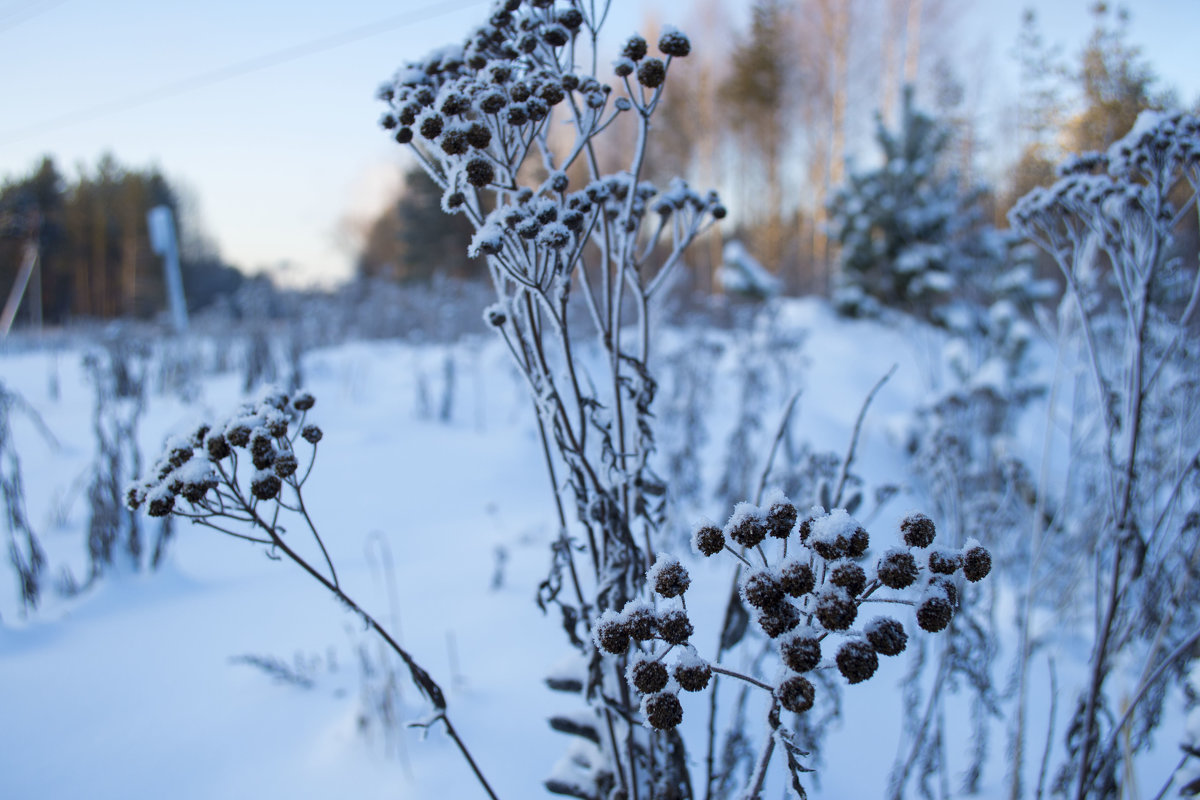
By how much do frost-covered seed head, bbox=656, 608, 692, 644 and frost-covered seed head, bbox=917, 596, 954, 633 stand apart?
0.67 ft

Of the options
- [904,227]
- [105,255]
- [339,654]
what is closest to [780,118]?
[904,227]

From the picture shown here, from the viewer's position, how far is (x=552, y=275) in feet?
2.79

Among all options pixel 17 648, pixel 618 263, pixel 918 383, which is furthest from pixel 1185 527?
pixel 918 383

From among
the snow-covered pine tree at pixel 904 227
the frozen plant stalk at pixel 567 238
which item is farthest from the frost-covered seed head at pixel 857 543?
the snow-covered pine tree at pixel 904 227

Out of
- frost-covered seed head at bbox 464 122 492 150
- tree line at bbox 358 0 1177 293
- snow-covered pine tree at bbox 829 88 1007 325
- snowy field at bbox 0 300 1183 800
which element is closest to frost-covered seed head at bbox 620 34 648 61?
frost-covered seed head at bbox 464 122 492 150

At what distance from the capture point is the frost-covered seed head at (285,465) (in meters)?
0.87

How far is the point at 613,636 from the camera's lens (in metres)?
0.58

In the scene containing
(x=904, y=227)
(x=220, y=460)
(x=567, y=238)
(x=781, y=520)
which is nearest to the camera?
(x=781, y=520)

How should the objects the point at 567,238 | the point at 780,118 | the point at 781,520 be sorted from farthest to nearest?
the point at 780,118
the point at 567,238
the point at 781,520

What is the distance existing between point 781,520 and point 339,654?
187 cm

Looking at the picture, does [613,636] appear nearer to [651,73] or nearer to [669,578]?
[669,578]

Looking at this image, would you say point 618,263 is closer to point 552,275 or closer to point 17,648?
point 552,275

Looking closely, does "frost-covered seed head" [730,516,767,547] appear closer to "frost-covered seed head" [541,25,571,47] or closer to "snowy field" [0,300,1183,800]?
"snowy field" [0,300,1183,800]

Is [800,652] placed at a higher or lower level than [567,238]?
lower
